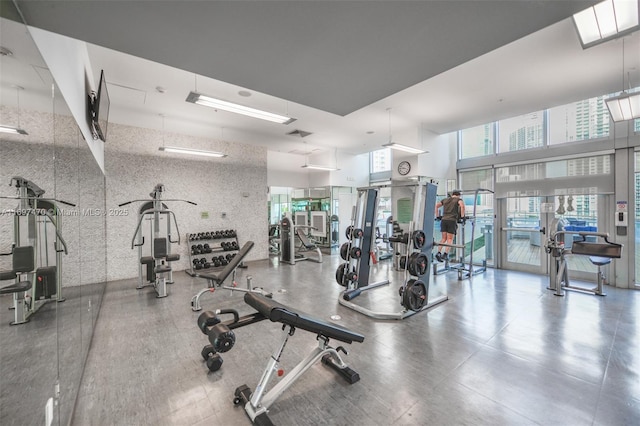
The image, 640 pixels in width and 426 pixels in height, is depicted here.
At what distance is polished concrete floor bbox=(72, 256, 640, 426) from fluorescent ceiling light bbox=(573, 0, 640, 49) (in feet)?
10.1

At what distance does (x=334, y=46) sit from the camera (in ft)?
5.99

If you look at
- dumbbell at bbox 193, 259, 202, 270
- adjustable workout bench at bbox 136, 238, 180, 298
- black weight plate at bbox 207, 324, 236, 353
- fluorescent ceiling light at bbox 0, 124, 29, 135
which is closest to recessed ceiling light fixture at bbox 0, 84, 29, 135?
fluorescent ceiling light at bbox 0, 124, 29, 135

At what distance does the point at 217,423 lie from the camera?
5.91ft

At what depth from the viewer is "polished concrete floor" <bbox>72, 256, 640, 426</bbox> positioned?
1872 millimetres

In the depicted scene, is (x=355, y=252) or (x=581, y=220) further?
(x=581, y=220)

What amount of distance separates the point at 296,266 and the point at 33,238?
230 inches

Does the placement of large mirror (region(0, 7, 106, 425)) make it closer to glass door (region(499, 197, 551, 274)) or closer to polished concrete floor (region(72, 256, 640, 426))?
polished concrete floor (region(72, 256, 640, 426))

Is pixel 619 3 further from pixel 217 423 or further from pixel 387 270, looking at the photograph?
pixel 387 270

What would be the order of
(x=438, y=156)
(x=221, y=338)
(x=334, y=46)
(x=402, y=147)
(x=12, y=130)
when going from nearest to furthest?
(x=12, y=130)
(x=221, y=338)
(x=334, y=46)
(x=402, y=147)
(x=438, y=156)

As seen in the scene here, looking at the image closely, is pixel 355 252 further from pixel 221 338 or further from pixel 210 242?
pixel 210 242

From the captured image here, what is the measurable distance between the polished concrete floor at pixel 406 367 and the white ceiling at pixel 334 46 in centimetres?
233

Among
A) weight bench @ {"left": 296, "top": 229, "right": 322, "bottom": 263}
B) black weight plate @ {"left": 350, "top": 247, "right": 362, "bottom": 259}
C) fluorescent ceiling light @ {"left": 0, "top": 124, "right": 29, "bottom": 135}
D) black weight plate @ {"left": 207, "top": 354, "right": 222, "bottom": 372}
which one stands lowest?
black weight plate @ {"left": 207, "top": 354, "right": 222, "bottom": 372}

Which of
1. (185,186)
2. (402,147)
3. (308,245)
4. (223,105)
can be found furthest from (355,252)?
(185,186)

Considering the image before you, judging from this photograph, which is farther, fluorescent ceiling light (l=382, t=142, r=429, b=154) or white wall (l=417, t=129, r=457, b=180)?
white wall (l=417, t=129, r=457, b=180)
